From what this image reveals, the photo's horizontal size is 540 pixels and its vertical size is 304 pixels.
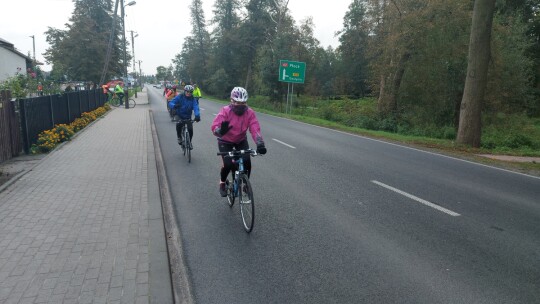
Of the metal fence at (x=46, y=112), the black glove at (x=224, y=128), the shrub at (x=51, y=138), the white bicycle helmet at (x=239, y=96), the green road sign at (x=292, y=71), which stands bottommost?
the shrub at (x=51, y=138)

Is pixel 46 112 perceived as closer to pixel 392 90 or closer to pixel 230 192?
pixel 230 192

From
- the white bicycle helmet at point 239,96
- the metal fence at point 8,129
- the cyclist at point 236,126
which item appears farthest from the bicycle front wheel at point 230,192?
the metal fence at point 8,129

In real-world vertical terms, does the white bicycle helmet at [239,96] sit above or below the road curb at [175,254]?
above

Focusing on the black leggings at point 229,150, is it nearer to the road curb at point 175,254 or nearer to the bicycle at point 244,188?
the bicycle at point 244,188

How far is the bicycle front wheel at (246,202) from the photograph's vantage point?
16.5 feet

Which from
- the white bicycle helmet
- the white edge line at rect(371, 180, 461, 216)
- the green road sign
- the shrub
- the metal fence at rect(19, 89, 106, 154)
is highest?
the green road sign

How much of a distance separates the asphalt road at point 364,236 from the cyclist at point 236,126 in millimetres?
1057

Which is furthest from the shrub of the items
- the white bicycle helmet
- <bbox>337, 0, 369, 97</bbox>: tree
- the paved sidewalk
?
<bbox>337, 0, 369, 97</bbox>: tree

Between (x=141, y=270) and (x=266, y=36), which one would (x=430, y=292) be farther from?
(x=266, y=36)

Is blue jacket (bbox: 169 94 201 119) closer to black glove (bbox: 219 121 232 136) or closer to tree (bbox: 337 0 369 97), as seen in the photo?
black glove (bbox: 219 121 232 136)

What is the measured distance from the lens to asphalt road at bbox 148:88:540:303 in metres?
3.69

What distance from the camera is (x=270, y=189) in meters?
7.31

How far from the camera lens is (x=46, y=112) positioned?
11.8 m

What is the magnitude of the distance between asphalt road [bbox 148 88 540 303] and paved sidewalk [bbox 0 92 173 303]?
0.48m
